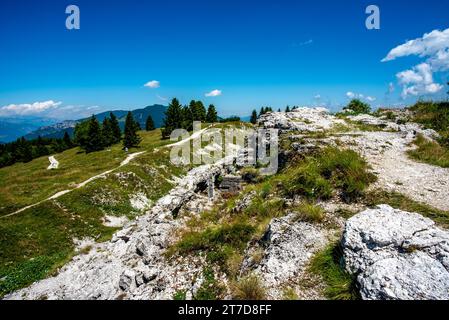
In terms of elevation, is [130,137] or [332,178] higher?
[130,137]

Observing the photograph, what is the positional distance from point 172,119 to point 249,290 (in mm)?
90278

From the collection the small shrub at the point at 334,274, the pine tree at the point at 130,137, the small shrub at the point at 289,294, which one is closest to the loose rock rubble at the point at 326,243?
the small shrub at the point at 289,294

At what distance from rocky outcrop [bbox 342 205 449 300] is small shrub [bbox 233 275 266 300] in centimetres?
286

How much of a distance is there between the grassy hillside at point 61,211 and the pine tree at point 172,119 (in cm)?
3314

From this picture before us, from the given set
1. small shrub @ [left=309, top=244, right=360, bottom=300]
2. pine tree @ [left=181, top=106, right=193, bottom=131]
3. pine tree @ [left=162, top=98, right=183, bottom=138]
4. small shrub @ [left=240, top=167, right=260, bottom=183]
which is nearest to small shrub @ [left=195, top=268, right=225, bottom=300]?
small shrub @ [left=309, top=244, right=360, bottom=300]

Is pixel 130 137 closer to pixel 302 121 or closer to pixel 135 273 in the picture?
pixel 302 121

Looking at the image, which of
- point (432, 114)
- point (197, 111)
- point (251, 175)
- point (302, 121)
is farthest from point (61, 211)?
point (197, 111)

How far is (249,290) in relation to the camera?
8.45m

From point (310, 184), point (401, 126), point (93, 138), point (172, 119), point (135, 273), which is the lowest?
point (135, 273)

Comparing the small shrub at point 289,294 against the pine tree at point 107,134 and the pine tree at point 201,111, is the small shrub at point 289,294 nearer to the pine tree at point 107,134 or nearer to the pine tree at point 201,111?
the pine tree at point 107,134

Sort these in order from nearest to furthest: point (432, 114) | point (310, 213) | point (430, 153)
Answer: point (310, 213) < point (430, 153) < point (432, 114)

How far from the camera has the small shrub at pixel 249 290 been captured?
27.3 ft

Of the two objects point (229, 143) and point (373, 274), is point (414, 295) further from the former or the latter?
point (229, 143)
